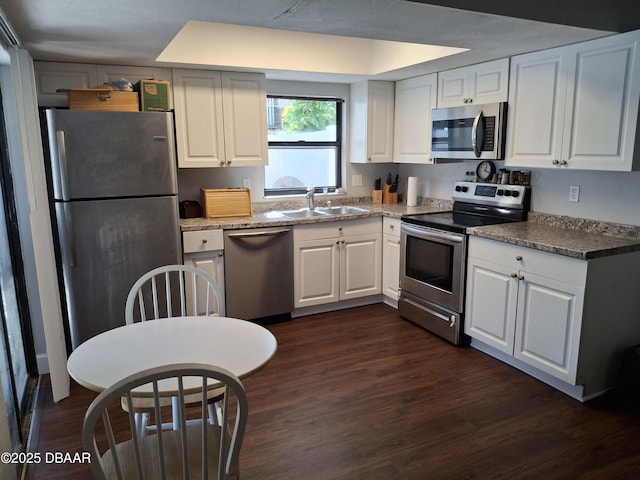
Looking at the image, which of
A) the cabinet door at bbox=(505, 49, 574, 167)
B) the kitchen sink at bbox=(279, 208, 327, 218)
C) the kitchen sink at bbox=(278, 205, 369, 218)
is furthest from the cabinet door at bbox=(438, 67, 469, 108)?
the kitchen sink at bbox=(279, 208, 327, 218)

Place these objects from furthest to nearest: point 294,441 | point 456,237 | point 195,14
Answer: point 456,237, point 294,441, point 195,14

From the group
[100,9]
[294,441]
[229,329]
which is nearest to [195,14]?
[100,9]

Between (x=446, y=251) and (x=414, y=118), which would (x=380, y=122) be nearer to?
(x=414, y=118)

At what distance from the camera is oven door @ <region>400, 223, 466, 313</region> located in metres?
3.36

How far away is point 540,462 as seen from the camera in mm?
2191

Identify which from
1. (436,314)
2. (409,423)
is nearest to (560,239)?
(436,314)

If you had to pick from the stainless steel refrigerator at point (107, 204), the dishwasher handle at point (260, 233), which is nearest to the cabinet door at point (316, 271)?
the dishwasher handle at point (260, 233)

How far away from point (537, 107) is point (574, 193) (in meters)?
0.65

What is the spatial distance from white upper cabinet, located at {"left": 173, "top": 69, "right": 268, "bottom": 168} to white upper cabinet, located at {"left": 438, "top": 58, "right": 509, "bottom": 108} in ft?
4.95

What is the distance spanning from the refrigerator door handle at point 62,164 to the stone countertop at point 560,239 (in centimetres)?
266

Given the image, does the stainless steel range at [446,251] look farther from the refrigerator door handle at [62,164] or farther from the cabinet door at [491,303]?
the refrigerator door handle at [62,164]

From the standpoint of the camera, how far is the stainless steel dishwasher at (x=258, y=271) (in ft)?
11.9

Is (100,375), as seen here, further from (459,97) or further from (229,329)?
(459,97)

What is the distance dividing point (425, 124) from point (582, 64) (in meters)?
1.45
